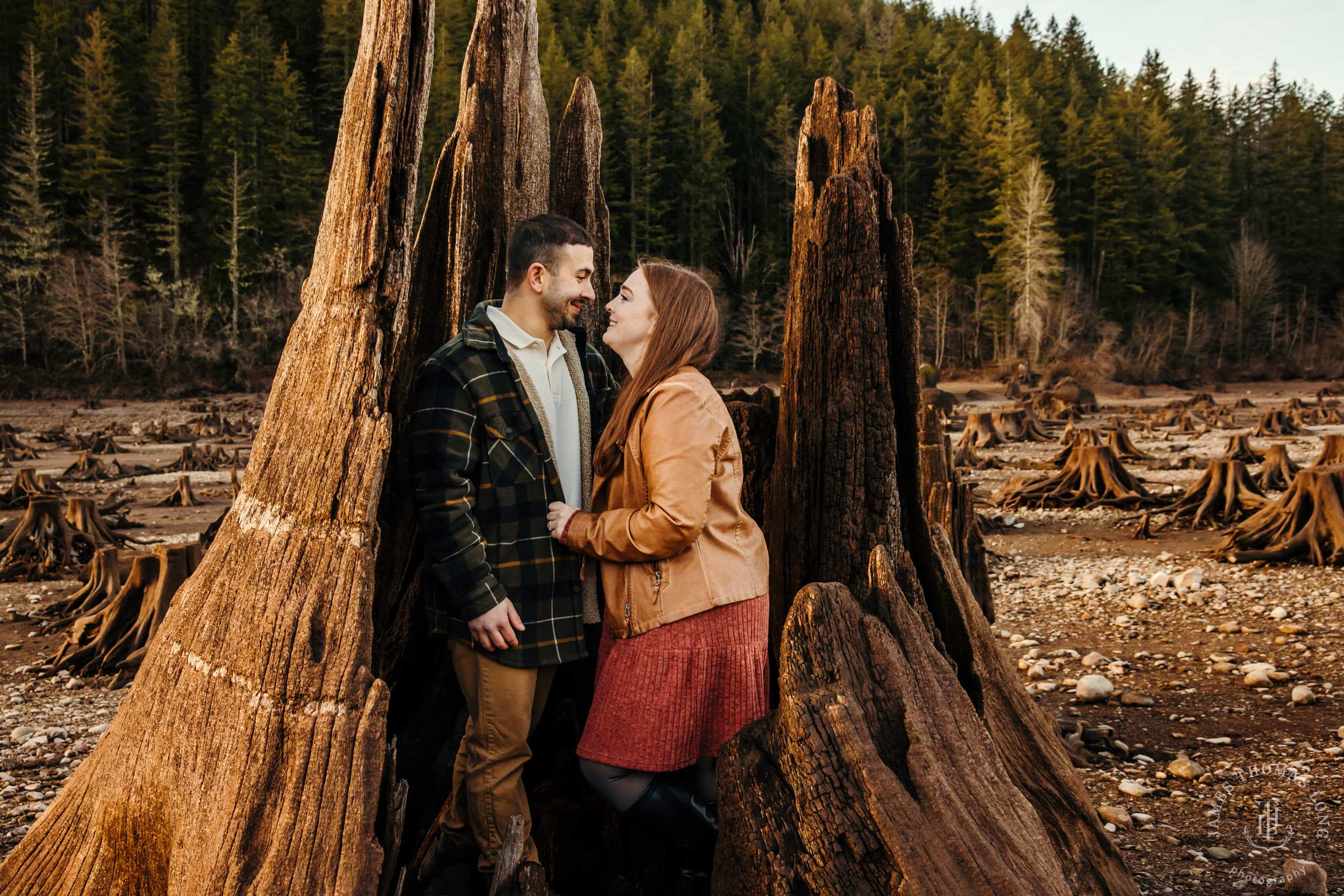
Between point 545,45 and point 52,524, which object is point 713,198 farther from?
point 52,524

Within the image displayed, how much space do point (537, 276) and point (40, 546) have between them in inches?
347

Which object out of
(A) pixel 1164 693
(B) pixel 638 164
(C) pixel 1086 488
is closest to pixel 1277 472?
(C) pixel 1086 488

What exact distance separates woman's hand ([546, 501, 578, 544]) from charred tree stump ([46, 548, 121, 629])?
612 cm

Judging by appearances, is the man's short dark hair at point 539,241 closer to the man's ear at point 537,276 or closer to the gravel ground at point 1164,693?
the man's ear at point 537,276

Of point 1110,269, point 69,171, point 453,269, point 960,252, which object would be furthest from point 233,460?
point 1110,269

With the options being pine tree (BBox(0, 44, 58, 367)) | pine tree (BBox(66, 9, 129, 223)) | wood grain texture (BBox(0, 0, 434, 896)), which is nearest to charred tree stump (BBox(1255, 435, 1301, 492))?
wood grain texture (BBox(0, 0, 434, 896))

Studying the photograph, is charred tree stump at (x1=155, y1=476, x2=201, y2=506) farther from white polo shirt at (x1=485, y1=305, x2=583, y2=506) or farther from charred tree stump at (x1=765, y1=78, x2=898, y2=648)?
charred tree stump at (x1=765, y1=78, x2=898, y2=648)

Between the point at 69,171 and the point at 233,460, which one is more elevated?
the point at 69,171

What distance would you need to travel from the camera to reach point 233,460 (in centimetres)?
1795

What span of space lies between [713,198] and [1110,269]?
2338 cm

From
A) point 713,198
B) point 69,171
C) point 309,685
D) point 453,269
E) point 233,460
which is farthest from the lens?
point 713,198

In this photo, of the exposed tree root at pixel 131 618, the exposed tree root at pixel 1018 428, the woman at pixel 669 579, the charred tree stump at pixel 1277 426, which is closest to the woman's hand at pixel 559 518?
the woman at pixel 669 579

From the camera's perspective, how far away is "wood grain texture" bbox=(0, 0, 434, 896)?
219 cm

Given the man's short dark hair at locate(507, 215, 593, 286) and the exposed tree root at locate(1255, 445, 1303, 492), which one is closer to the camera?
the man's short dark hair at locate(507, 215, 593, 286)
